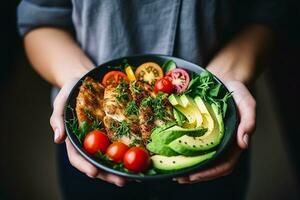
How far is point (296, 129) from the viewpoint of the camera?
255 centimetres

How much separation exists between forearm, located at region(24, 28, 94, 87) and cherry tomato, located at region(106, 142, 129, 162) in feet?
1.20

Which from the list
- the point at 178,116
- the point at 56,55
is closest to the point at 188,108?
the point at 178,116

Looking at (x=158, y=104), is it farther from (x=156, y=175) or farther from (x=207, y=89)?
(x=156, y=175)

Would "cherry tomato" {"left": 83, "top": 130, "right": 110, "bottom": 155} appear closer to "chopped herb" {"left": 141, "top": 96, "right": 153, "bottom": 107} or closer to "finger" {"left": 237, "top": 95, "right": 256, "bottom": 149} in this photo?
"chopped herb" {"left": 141, "top": 96, "right": 153, "bottom": 107}

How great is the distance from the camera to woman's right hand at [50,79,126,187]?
1.17 m

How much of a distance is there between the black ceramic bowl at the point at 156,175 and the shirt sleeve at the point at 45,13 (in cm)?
27

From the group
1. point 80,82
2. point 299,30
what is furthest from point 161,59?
point 299,30

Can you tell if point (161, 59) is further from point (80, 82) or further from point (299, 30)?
point (299, 30)

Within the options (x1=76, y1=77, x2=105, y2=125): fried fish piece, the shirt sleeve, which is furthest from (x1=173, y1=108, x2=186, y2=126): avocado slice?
the shirt sleeve

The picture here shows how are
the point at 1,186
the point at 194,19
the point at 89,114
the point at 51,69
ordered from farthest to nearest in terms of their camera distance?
1. the point at 1,186
2. the point at 51,69
3. the point at 194,19
4. the point at 89,114

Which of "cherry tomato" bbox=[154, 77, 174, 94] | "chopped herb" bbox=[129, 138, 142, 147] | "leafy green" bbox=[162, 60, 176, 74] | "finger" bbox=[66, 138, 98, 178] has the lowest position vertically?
"finger" bbox=[66, 138, 98, 178]

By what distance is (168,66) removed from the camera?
4.74 ft

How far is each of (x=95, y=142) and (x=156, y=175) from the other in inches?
7.8

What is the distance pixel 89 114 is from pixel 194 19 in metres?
0.47
